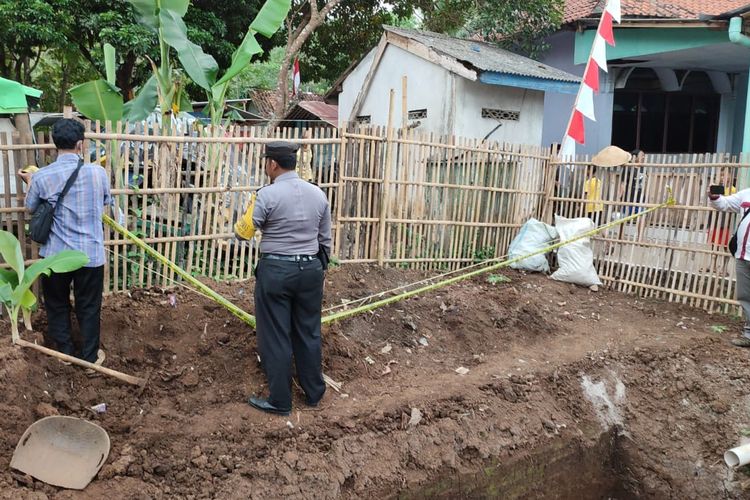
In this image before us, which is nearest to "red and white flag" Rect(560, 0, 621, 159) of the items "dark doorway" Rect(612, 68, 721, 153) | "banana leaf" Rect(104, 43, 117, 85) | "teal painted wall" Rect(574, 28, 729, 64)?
"teal painted wall" Rect(574, 28, 729, 64)

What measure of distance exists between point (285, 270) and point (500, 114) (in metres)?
8.45

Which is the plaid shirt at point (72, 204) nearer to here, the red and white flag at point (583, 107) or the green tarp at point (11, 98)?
the green tarp at point (11, 98)

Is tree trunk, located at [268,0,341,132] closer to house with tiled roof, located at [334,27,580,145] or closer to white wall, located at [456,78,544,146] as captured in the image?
house with tiled roof, located at [334,27,580,145]

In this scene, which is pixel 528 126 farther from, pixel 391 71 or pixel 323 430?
pixel 323 430

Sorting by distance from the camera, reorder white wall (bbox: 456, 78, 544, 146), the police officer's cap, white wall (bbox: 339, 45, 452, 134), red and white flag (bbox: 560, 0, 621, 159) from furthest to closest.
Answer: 1. white wall (bbox: 339, 45, 452, 134)
2. white wall (bbox: 456, 78, 544, 146)
3. red and white flag (bbox: 560, 0, 621, 159)
4. the police officer's cap

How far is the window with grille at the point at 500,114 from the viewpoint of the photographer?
11305 millimetres

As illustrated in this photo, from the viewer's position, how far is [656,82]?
13023 mm

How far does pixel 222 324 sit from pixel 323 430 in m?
1.45

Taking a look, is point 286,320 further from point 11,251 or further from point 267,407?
point 11,251

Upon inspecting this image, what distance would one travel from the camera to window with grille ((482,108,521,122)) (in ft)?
37.1

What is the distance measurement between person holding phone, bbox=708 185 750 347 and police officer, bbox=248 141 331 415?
421cm

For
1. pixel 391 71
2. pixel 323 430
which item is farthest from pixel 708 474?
pixel 391 71

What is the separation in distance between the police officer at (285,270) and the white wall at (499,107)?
7.37 meters

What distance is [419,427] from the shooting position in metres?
4.56
